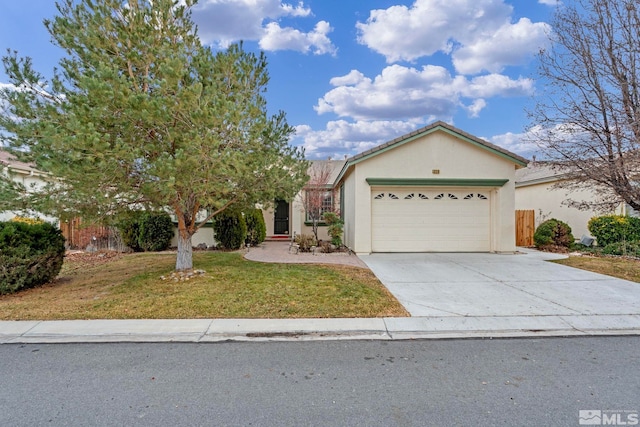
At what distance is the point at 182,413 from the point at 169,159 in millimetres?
3956

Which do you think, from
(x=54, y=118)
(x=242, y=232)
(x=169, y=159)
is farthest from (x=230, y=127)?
(x=242, y=232)

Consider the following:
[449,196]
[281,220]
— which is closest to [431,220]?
[449,196]

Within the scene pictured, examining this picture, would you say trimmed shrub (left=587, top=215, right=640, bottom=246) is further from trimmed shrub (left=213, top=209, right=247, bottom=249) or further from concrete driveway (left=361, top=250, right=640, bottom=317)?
trimmed shrub (left=213, top=209, right=247, bottom=249)

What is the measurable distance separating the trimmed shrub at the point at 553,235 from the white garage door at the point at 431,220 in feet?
9.24

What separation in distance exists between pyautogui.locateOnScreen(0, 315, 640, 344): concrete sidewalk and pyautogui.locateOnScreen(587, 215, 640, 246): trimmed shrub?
998 cm

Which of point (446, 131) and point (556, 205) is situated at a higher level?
point (446, 131)

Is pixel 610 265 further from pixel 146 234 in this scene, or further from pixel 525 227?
pixel 146 234

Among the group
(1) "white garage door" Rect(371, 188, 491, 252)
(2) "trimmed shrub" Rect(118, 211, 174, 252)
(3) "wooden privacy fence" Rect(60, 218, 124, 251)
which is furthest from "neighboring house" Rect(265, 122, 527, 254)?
(3) "wooden privacy fence" Rect(60, 218, 124, 251)

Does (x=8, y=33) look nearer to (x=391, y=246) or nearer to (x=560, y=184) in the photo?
(x=391, y=246)

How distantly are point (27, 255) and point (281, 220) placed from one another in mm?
12345

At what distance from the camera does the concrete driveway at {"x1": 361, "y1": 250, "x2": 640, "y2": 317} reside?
555 cm

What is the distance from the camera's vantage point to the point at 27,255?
261 inches

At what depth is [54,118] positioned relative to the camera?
5.92 meters

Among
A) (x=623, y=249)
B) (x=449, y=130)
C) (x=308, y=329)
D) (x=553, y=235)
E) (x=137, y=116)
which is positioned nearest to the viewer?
(x=308, y=329)
